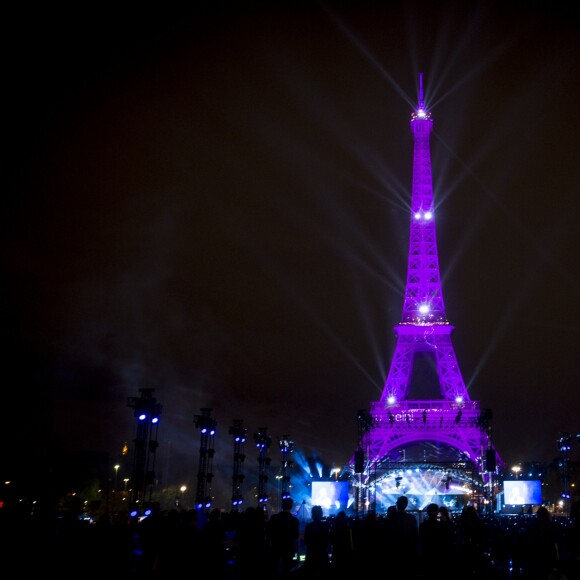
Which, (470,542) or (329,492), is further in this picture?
(329,492)

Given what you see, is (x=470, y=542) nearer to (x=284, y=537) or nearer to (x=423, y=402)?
(x=284, y=537)

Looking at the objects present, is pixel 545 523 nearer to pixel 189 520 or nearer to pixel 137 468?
pixel 189 520

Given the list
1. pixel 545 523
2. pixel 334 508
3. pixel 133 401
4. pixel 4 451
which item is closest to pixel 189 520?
pixel 545 523

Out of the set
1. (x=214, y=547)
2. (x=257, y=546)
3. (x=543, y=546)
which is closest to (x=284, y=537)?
(x=257, y=546)

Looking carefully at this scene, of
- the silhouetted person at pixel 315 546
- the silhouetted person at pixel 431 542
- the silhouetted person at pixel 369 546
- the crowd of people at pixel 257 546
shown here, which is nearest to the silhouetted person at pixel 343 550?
the crowd of people at pixel 257 546

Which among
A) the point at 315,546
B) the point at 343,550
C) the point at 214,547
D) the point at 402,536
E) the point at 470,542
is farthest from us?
the point at 470,542

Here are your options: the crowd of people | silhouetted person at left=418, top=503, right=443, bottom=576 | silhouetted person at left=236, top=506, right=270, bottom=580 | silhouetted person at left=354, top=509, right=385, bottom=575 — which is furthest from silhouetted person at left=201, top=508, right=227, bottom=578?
silhouetted person at left=418, top=503, right=443, bottom=576
